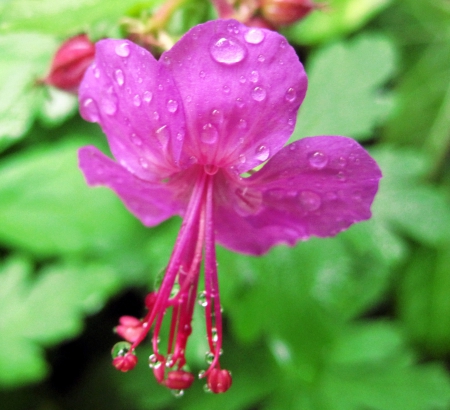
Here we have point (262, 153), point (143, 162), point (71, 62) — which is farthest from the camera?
point (71, 62)

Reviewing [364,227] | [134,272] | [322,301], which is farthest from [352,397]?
[134,272]

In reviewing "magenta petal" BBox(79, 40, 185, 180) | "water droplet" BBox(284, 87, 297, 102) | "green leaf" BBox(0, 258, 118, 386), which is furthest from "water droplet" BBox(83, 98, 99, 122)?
"green leaf" BBox(0, 258, 118, 386)

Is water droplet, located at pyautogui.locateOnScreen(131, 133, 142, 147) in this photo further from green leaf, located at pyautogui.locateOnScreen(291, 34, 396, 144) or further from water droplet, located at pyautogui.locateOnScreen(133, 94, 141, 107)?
green leaf, located at pyautogui.locateOnScreen(291, 34, 396, 144)

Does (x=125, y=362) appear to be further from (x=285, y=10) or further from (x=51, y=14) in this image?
(x=285, y=10)

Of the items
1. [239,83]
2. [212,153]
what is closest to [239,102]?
[239,83]

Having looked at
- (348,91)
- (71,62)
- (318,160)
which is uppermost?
(71,62)

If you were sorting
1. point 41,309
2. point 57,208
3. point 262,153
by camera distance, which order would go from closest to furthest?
point 262,153 → point 41,309 → point 57,208

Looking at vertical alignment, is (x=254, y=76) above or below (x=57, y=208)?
above
